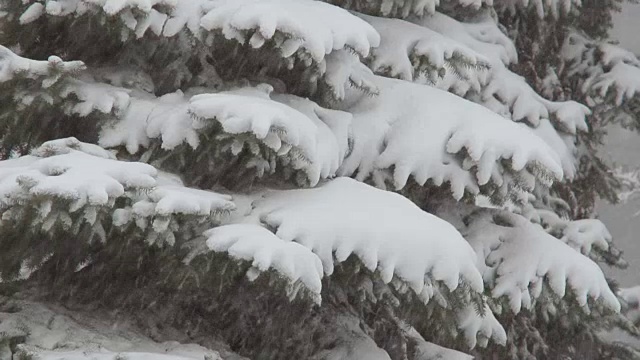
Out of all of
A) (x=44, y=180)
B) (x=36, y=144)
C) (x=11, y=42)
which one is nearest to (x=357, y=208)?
(x=44, y=180)

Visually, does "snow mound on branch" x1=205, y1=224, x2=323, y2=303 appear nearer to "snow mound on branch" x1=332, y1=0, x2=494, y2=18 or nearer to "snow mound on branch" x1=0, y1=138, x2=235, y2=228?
"snow mound on branch" x1=0, y1=138, x2=235, y2=228

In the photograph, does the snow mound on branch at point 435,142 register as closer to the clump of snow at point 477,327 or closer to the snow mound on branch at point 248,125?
the snow mound on branch at point 248,125

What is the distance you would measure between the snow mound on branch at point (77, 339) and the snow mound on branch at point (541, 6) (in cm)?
386

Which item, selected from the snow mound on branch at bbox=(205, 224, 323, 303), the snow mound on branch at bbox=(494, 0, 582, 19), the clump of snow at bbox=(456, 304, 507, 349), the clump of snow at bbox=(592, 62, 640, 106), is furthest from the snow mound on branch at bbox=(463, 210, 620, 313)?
the clump of snow at bbox=(592, 62, 640, 106)

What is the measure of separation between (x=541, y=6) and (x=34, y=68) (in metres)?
3.98

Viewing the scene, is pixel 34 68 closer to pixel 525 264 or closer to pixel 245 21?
pixel 245 21

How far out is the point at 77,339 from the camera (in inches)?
140

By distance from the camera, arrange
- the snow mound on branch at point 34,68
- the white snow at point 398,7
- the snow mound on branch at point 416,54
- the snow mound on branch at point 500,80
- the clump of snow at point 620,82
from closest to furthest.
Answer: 1. the snow mound on branch at point 34,68
2. the snow mound on branch at point 416,54
3. the white snow at point 398,7
4. the snow mound on branch at point 500,80
5. the clump of snow at point 620,82

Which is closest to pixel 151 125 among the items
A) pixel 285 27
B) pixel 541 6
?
pixel 285 27

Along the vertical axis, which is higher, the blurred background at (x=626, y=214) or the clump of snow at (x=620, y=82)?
the clump of snow at (x=620, y=82)

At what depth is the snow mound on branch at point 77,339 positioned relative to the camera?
10.8 ft

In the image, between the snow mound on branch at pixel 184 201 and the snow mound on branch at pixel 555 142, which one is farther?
the snow mound on branch at pixel 555 142

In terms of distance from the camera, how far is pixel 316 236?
3396mm

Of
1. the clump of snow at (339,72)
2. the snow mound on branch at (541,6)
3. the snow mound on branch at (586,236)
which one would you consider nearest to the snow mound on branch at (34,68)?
the clump of snow at (339,72)
